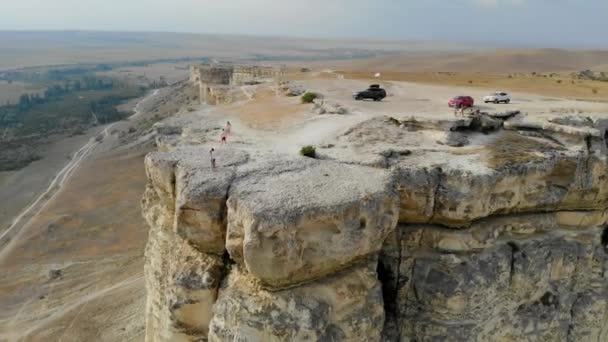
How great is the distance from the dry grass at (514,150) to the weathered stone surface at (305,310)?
6.57 m

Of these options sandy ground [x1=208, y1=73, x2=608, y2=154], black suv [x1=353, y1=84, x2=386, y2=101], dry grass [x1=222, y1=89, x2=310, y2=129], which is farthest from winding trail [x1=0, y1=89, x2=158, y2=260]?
black suv [x1=353, y1=84, x2=386, y2=101]

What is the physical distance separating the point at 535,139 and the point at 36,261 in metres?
37.4

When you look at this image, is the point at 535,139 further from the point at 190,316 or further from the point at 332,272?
the point at 190,316

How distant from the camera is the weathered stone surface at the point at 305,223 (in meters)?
14.8

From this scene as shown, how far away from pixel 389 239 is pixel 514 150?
6447mm

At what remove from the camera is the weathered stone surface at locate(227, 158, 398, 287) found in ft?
48.6

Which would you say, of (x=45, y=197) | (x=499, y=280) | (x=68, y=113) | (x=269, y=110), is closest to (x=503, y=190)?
(x=499, y=280)

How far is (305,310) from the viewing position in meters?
15.3

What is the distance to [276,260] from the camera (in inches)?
585

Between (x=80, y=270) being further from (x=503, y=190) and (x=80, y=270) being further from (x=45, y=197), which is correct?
(x=503, y=190)

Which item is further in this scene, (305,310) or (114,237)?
(114,237)

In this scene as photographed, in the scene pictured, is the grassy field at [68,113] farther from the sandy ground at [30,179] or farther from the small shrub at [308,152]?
the small shrub at [308,152]

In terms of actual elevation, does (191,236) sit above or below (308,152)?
below

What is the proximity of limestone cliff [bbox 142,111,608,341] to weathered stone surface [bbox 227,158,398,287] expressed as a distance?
0.14 feet
